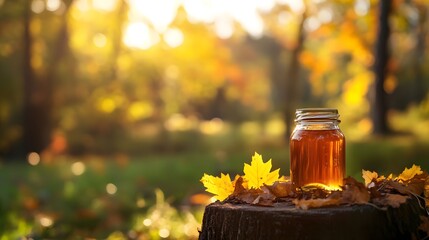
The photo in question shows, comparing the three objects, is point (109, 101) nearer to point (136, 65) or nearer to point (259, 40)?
point (136, 65)

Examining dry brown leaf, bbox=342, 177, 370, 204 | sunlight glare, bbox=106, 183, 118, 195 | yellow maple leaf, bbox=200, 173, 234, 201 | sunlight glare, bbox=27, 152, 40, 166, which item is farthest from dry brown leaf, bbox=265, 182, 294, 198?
sunlight glare, bbox=27, 152, 40, 166

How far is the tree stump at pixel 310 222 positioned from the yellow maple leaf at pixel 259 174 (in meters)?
0.17

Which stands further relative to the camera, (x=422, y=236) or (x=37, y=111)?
(x=37, y=111)

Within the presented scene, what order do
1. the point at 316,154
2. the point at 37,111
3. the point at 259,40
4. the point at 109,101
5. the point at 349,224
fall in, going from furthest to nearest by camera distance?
the point at 259,40 → the point at 109,101 → the point at 37,111 → the point at 316,154 → the point at 349,224

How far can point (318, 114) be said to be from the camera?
289 cm

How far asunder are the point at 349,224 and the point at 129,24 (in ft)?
66.1

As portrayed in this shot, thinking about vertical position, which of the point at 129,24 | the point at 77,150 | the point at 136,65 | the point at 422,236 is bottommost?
the point at 422,236

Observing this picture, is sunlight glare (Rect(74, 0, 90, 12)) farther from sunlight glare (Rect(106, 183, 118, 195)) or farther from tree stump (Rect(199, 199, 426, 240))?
tree stump (Rect(199, 199, 426, 240))

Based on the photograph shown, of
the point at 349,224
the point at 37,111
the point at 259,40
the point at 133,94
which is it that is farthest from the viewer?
the point at 259,40

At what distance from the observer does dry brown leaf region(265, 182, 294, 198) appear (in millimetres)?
2922

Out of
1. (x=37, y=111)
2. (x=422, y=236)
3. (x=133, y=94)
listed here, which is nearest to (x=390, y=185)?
(x=422, y=236)

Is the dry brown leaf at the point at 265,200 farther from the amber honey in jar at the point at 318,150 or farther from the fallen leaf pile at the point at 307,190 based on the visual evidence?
the amber honey in jar at the point at 318,150

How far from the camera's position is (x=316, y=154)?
285 centimetres

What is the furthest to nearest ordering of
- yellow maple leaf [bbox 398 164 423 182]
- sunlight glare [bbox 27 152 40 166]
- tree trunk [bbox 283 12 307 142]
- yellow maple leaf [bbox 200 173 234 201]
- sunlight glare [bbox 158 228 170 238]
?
tree trunk [bbox 283 12 307 142], sunlight glare [bbox 27 152 40 166], sunlight glare [bbox 158 228 170 238], yellow maple leaf [bbox 398 164 423 182], yellow maple leaf [bbox 200 173 234 201]
